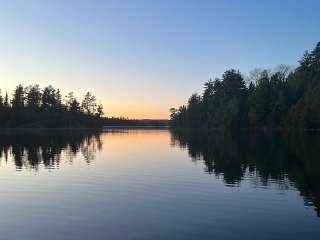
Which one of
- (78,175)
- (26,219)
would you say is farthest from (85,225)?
(78,175)

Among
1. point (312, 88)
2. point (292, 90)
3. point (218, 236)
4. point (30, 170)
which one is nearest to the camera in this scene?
point (218, 236)

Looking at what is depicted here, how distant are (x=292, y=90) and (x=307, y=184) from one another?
144m

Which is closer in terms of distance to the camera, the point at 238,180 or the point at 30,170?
the point at 238,180

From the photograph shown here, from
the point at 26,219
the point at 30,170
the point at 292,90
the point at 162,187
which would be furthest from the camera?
the point at 292,90

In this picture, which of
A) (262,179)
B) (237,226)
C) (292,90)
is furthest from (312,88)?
(237,226)

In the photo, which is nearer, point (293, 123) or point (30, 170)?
point (30, 170)

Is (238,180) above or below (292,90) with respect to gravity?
below

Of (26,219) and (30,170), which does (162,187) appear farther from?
(30,170)

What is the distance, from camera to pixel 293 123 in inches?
5969

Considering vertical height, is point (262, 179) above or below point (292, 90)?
below

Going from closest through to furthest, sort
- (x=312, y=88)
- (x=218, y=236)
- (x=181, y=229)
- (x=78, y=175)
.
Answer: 1. (x=218, y=236)
2. (x=181, y=229)
3. (x=78, y=175)
4. (x=312, y=88)

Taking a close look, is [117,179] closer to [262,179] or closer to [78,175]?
[78,175]

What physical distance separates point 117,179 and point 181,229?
17.3m

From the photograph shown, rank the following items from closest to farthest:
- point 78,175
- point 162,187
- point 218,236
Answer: point 218,236 → point 162,187 → point 78,175
